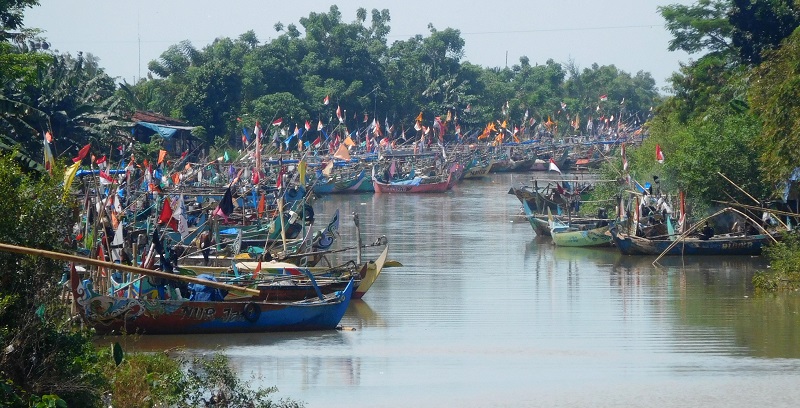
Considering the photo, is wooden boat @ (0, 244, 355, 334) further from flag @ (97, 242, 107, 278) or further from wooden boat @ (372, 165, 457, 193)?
wooden boat @ (372, 165, 457, 193)

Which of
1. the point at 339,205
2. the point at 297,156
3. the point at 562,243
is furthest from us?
the point at 297,156

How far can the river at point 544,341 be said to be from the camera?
14.1 metres

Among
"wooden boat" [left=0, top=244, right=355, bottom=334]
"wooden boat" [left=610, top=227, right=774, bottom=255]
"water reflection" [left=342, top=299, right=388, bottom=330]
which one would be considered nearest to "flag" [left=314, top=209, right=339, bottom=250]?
"water reflection" [left=342, top=299, right=388, bottom=330]

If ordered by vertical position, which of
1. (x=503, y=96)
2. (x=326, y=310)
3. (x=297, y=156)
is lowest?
(x=326, y=310)

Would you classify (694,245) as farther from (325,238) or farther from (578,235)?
(325,238)

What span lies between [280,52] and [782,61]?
41.9 meters

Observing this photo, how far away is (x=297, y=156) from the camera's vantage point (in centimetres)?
5012

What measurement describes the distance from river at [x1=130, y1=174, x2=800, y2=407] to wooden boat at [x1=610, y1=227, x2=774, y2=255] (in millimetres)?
286

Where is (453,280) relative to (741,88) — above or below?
below

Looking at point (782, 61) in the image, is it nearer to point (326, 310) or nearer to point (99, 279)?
point (326, 310)

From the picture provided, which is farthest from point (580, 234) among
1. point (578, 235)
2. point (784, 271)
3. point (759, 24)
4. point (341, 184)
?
point (341, 184)

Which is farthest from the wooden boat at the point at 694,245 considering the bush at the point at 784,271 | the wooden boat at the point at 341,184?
the wooden boat at the point at 341,184

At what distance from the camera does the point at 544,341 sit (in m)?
17.9

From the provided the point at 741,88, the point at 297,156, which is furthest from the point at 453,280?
the point at 297,156
